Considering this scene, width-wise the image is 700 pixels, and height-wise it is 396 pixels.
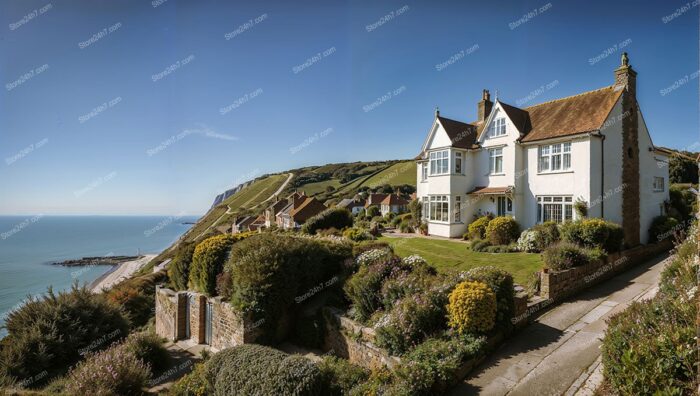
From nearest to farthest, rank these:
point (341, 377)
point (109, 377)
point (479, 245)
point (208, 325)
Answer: point (341, 377) → point (109, 377) → point (208, 325) → point (479, 245)

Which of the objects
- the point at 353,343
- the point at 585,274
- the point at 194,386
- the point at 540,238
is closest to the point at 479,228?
the point at 540,238

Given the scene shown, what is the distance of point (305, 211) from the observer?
45.7 metres

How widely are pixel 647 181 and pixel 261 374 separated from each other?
25.2 m

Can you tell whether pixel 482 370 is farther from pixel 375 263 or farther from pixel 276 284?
pixel 276 284

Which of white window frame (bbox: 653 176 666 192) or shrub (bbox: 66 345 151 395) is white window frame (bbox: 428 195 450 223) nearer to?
white window frame (bbox: 653 176 666 192)

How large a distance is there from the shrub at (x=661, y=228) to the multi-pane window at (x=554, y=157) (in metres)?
6.62

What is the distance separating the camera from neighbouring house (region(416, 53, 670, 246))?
17875mm

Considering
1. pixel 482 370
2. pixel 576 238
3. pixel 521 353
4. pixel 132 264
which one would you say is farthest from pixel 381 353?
pixel 132 264

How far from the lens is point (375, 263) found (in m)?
11.3

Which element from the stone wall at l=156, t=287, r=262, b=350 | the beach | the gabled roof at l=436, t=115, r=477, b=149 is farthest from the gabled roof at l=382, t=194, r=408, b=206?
the stone wall at l=156, t=287, r=262, b=350

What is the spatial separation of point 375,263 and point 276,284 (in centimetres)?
347

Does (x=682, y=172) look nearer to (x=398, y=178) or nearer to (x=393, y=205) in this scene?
(x=393, y=205)

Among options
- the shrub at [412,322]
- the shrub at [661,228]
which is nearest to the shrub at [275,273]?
the shrub at [412,322]

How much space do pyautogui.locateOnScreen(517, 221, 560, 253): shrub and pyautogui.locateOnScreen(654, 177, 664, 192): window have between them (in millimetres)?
10538
